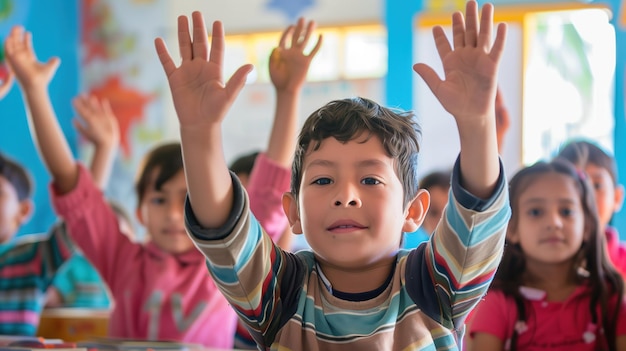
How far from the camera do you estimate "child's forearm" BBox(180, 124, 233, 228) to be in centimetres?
94

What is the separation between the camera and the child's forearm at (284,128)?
1720 millimetres

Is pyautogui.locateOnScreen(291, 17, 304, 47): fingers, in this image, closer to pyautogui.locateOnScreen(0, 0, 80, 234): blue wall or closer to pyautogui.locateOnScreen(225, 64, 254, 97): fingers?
pyautogui.locateOnScreen(225, 64, 254, 97): fingers

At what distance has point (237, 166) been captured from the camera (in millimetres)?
2379

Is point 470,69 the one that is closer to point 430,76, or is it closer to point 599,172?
point 430,76

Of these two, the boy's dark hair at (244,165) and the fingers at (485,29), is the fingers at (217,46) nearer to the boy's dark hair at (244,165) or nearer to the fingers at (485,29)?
the fingers at (485,29)

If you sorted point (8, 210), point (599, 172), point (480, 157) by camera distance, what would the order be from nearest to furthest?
point (480, 157)
point (8, 210)
point (599, 172)

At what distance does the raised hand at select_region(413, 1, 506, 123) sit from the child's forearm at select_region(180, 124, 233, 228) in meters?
0.27

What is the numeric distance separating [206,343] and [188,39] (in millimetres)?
1108

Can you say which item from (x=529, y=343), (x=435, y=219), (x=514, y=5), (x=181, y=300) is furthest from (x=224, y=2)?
(x=529, y=343)

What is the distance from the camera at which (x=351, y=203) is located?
1.00 meters

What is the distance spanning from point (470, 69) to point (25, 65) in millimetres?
1416

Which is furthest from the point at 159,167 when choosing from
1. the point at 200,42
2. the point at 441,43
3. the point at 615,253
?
the point at 615,253

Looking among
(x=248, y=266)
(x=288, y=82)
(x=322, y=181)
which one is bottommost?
(x=248, y=266)

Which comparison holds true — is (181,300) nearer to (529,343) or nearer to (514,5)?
(529,343)
